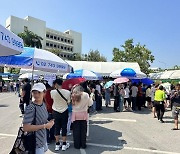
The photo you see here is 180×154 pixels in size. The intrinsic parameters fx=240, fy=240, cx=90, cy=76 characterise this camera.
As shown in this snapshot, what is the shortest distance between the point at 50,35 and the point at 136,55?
55.3 m

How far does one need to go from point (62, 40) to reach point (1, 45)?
91383 millimetres

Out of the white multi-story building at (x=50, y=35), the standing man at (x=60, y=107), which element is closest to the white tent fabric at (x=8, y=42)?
the standing man at (x=60, y=107)

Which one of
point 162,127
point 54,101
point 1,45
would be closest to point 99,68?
point 162,127

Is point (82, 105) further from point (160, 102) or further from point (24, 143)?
point (160, 102)

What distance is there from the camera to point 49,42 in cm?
8625

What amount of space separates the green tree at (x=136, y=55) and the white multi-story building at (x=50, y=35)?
146 feet

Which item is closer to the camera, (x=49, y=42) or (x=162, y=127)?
(x=162, y=127)

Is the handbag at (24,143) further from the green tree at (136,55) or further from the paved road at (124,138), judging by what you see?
the green tree at (136,55)

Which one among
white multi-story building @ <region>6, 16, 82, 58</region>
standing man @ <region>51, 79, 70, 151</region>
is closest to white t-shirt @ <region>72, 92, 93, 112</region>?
standing man @ <region>51, 79, 70, 151</region>

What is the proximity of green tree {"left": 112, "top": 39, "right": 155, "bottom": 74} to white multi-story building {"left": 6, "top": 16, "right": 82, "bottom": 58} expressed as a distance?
44.4 m

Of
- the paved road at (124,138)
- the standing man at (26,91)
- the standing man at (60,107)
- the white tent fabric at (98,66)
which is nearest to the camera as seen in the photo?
Result: the standing man at (60,107)

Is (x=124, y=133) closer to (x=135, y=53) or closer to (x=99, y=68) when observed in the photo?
(x=99, y=68)

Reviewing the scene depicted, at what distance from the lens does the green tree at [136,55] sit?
39625 mm

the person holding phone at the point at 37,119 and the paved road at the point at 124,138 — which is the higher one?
the person holding phone at the point at 37,119
